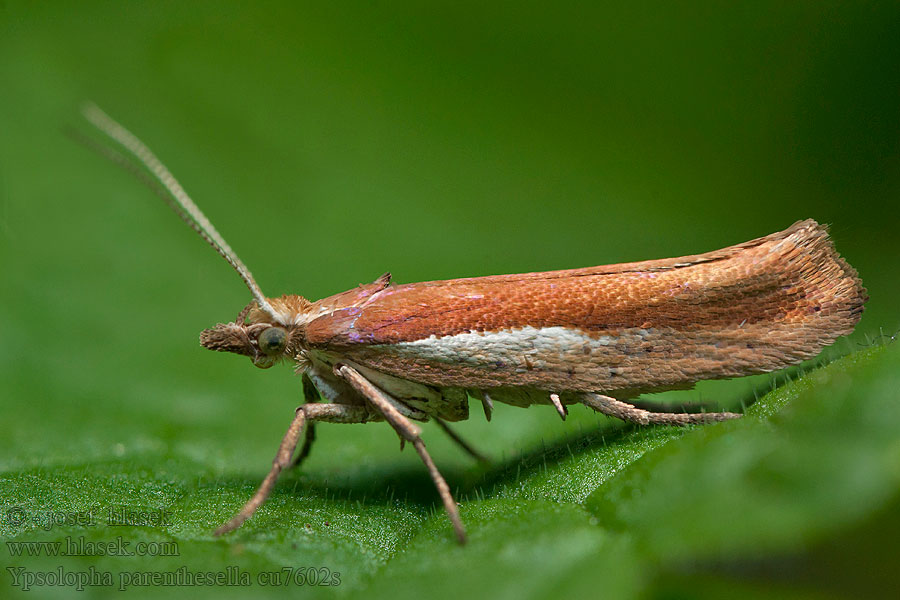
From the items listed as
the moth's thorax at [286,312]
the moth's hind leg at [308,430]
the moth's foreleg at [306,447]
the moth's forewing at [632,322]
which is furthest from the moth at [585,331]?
the moth's foreleg at [306,447]

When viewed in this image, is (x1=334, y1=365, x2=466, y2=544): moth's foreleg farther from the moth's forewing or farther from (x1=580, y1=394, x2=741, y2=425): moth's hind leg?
(x1=580, y1=394, x2=741, y2=425): moth's hind leg

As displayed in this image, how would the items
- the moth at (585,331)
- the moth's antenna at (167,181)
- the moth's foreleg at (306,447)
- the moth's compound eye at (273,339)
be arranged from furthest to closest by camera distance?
the moth's foreleg at (306,447), the moth's compound eye at (273,339), the moth's antenna at (167,181), the moth at (585,331)

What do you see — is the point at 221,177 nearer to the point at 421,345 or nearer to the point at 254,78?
the point at 254,78

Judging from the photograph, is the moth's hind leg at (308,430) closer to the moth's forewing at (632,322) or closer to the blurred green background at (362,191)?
the blurred green background at (362,191)

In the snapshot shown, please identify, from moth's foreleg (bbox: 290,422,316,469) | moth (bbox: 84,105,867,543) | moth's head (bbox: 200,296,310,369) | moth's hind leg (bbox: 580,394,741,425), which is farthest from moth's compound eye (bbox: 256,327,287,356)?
moth's hind leg (bbox: 580,394,741,425)

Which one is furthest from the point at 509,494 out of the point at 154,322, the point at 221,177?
the point at 221,177
